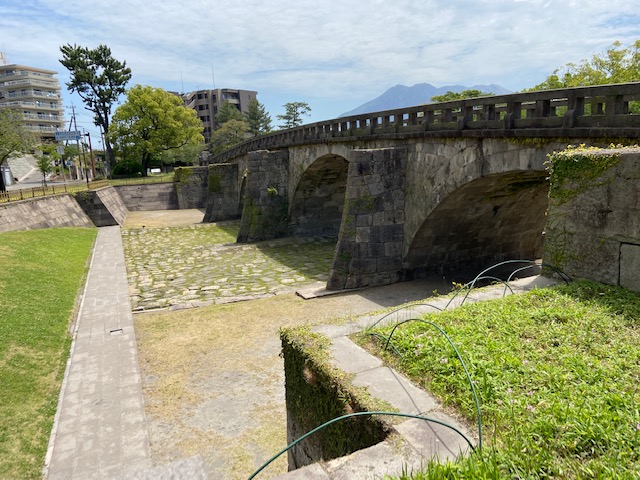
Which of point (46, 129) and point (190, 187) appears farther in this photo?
point (46, 129)

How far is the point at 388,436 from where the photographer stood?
3.61 metres

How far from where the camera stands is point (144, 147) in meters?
49.7

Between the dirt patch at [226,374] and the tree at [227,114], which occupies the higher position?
the tree at [227,114]

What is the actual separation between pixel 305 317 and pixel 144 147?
44283 mm

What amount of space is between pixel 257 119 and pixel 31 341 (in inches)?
2835

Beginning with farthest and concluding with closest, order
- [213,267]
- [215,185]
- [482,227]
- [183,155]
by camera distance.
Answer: [183,155]
[215,185]
[213,267]
[482,227]

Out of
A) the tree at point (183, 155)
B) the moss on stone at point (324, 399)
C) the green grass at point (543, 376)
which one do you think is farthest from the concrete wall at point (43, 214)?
the tree at point (183, 155)

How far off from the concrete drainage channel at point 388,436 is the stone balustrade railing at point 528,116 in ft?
21.8

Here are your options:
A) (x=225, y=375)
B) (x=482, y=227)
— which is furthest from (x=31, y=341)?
(x=482, y=227)

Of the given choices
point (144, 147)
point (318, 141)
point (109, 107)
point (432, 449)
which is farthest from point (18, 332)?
point (109, 107)

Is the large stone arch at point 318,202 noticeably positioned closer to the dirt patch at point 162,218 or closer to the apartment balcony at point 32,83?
the dirt patch at point 162,218

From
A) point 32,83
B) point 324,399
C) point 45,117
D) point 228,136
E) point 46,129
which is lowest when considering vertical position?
point 324,399

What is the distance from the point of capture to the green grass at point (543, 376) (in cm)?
304

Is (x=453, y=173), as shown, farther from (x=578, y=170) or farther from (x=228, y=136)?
(x=228, y=136)
